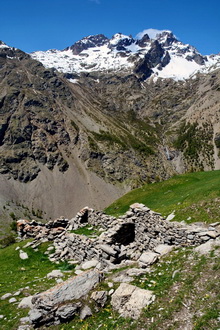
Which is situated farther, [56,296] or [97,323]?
[56,296]

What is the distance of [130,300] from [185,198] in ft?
79.1

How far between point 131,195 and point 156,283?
1585 inches

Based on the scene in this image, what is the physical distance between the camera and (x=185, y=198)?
1353 inches

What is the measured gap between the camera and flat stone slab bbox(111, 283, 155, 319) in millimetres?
11625

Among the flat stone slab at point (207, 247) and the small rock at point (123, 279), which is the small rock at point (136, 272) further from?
the flat stone slab at point (207, 247)

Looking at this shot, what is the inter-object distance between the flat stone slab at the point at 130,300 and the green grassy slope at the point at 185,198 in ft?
46.1

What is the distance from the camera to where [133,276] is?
1475 cm

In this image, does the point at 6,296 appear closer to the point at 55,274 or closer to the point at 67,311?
the point at 55,274

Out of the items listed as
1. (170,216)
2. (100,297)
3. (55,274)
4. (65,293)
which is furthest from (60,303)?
(170,216)

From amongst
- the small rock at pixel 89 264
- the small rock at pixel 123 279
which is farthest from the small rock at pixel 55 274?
the small rock at pixel 123 279

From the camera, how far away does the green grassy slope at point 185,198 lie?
2673 centimetres

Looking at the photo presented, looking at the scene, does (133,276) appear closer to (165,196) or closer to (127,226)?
(127,226)

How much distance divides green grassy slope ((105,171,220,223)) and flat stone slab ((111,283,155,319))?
46.1ft

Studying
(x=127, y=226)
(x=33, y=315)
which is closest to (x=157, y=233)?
(x=127, y=226)
